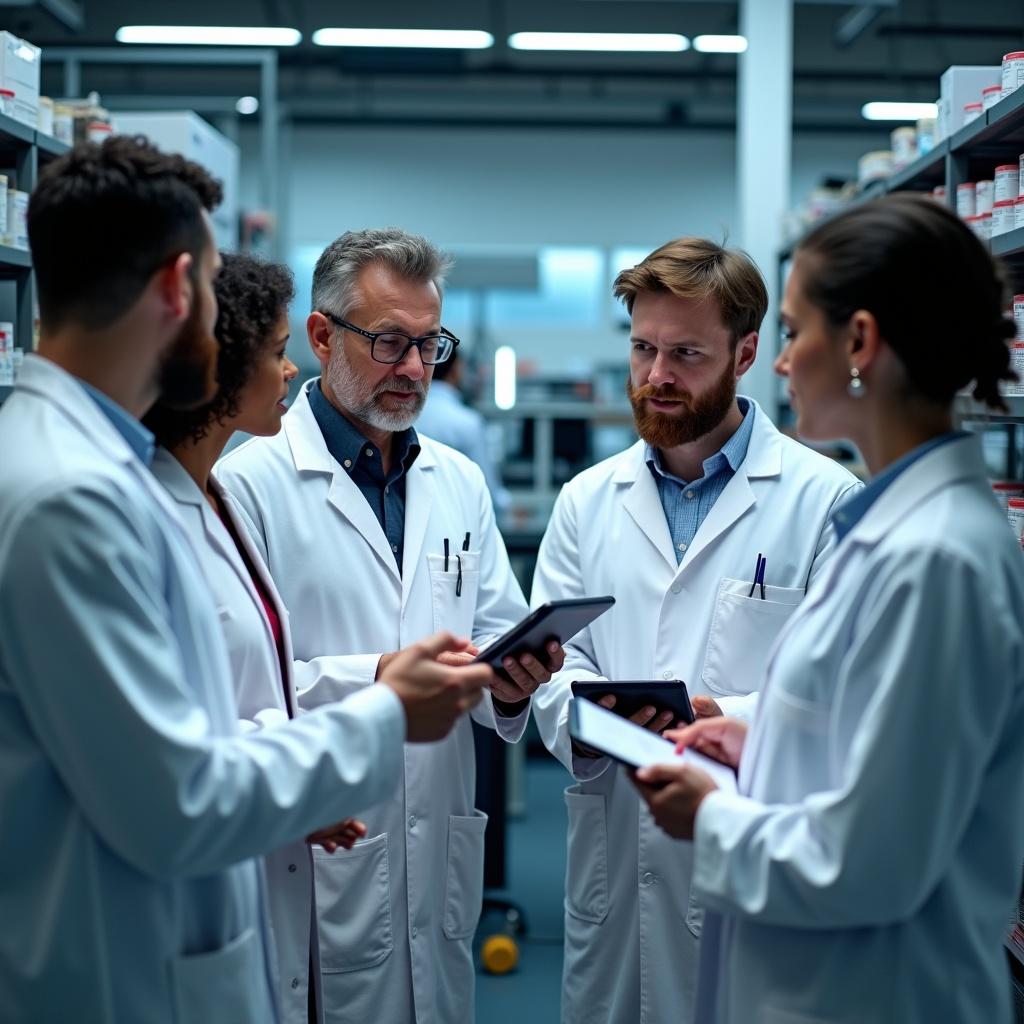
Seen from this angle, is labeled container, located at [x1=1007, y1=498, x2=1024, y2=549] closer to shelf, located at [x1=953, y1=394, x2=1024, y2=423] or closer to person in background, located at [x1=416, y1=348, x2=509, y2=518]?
shelf, located at [x1=953, y1=394, x2=1024, y2=423]

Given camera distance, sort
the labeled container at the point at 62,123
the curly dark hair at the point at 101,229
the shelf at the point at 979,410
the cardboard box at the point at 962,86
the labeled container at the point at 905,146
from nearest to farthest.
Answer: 1. the curly dark hair at the point at 101,229
2. the shelf at the point at 979,410
3. the cardboard box at the point at 962,86
4. the labeled container at the point at 62,123
5. the labeled container at the point at 905,146

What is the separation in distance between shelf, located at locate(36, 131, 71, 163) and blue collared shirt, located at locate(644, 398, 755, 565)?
1.81 m

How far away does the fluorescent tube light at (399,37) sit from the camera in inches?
296

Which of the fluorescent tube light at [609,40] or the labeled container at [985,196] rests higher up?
the fluorescent tube light at [609,40]

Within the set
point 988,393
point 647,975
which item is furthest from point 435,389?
point 988,393

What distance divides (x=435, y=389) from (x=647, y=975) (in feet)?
11.8

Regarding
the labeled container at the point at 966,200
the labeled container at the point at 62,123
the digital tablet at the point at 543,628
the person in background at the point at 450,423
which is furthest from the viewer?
the person in background at the point at 450,423

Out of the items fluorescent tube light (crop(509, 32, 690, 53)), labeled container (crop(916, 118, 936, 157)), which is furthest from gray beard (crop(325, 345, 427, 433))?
fluorescent tube light (crop(509, 32, 690, 53))

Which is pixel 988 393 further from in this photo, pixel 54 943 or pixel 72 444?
pixel 54 943

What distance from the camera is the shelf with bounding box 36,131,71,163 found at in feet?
9.43

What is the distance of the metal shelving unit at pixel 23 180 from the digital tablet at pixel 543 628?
1753 millimetres

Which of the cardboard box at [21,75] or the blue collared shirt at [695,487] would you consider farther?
the cardboard box at [21,75]

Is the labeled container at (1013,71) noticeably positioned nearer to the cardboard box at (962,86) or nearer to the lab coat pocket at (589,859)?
the cardboard box at (962,86)

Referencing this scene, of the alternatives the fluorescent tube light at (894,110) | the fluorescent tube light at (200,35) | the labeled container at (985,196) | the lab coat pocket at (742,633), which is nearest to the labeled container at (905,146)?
the labeled container at (985,196)
